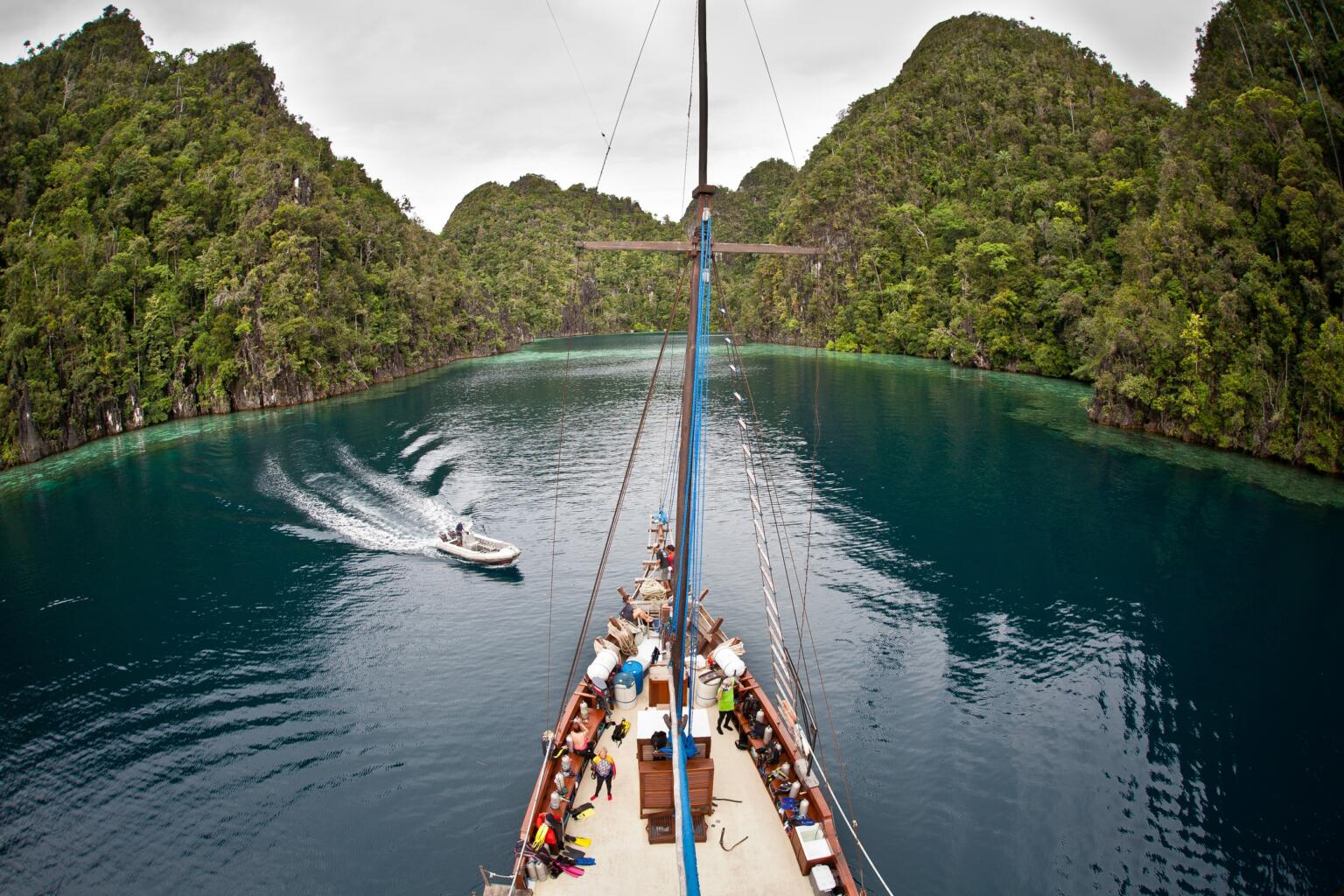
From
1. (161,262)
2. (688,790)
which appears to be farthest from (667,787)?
(161,262)

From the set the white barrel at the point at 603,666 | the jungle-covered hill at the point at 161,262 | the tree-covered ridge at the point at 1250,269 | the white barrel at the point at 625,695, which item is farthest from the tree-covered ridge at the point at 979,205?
the white barrel at the point at 625,695

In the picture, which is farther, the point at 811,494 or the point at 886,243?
the point at 886,243

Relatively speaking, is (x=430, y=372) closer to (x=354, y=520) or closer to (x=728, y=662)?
(x=354, y=520)

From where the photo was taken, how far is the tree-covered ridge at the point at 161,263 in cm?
7125

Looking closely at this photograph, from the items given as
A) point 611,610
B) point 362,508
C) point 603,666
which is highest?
point 362,508

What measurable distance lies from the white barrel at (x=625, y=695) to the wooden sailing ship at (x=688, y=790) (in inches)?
15.6

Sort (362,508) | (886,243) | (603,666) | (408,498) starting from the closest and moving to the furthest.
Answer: (603,666) → (362,508) → (408,498) → (886,243)

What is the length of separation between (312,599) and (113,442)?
52.2m

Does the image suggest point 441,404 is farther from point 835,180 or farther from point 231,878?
point 835,180

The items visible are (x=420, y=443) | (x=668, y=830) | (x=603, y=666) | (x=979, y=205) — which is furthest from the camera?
(x=979, y=205)

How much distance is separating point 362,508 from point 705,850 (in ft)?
119

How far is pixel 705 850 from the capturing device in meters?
14.1

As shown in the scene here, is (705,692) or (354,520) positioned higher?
(354,520)

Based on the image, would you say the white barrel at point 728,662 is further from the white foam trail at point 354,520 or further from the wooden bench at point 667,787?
the white foam trail at point 354,520
